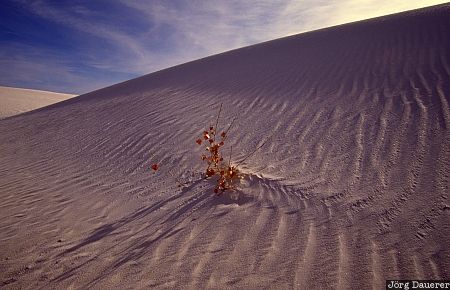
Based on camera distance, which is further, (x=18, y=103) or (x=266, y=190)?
(x=18, y=103)

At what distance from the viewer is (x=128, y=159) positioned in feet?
16.9

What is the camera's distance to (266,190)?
136 inches

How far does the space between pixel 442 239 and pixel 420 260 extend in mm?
301

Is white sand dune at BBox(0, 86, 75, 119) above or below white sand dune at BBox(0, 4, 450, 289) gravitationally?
above

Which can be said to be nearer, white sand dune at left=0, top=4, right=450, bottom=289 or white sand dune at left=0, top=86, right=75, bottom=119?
white sand dune at left=0, top=4, right=450, bottom=289

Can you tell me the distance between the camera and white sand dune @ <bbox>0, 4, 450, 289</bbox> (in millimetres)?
2428

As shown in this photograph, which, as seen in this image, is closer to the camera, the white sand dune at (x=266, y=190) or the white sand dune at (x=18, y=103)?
the white sand dune at (x=266, y=190)

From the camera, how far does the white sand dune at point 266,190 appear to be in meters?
2.43

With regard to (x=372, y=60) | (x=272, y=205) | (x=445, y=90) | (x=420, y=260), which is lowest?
(x=420, y=260)

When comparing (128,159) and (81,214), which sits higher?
(128,159)

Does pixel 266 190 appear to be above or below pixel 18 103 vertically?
below

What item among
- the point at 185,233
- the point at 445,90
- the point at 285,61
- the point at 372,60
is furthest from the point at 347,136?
the point at 285,61

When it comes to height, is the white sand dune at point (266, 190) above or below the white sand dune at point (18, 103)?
below

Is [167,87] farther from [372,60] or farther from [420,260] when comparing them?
[420,260]
